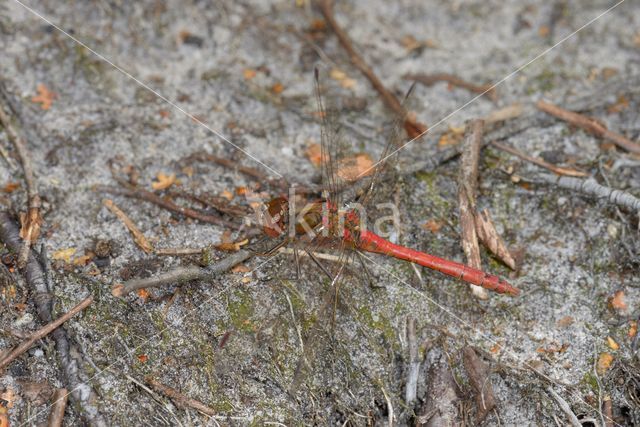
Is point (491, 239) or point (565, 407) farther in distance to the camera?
point (491, 239)

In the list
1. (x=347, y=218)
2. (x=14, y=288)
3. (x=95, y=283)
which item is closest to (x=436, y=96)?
(x=347, y=218)

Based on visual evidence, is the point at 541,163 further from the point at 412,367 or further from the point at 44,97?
the point at 44,97

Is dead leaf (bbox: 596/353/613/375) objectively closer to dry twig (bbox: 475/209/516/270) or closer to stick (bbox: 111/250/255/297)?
dry twig (bbox: 475/209/516/270)

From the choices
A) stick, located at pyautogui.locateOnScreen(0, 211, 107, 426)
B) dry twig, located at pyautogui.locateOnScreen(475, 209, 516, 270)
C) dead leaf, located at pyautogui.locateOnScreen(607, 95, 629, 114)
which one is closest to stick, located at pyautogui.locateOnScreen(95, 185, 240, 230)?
stick, located at pyautogui.locateOnScreen(0, 211, 107, 426)

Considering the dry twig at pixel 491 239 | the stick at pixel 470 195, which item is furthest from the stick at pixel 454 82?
the dry twig at pixel 491 239

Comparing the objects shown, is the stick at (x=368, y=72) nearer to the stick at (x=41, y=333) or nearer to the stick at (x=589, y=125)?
the stick at (x=589, y=125)

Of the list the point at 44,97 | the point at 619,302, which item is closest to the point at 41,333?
the point at 44,97
